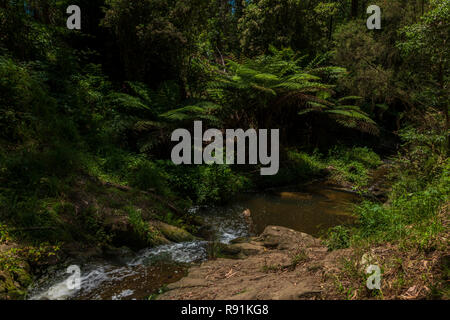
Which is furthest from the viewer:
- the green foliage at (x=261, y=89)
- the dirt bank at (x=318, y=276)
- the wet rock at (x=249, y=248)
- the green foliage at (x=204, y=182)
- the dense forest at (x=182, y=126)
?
the green foliage at (x=261, y=89)

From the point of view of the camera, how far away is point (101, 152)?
525 centimetres

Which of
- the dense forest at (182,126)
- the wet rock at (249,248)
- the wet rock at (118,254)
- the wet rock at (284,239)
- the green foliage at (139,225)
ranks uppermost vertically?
the dense forest at (182,126)

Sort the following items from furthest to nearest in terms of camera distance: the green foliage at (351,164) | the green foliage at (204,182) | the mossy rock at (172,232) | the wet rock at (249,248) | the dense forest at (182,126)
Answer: the green foliage at (351,164) < the green foliage at (204,182) < the mossy rock at (172,232) < the wet rock at (249,248) < the dense forest at (182,126)

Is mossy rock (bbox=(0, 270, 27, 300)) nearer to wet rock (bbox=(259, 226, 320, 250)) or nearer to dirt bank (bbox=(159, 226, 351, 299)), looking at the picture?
dirt bank (bbox=(159, 226, 351, 299))

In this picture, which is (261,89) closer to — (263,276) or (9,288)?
(263,276)

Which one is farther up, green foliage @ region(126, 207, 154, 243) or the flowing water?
green foliage @ region(126, 207, 154, 243)

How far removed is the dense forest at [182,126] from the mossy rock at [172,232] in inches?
0.8

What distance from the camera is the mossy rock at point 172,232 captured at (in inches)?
147

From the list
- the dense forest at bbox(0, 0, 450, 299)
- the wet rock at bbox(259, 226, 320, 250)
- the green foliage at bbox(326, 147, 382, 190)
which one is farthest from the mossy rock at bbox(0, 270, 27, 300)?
the green foliage at bbox(326, 147, 382, 190)

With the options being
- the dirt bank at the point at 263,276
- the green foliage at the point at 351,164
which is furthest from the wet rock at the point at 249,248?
the green foliage at the point at 351,164

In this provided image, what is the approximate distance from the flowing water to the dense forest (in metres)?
0.24

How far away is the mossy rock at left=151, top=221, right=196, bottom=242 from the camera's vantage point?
3736 mm

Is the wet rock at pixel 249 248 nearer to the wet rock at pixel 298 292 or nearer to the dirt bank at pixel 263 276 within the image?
the dirt bank at pixel 263 276

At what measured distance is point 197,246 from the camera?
359 cm
